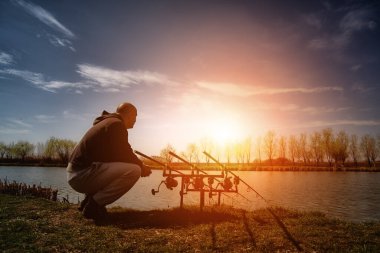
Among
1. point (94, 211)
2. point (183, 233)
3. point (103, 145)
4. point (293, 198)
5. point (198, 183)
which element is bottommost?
point (293, 198)

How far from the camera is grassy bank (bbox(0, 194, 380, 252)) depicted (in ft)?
17.4

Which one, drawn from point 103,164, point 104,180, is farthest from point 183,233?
point 103,164

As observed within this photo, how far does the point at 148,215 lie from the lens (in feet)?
27.6

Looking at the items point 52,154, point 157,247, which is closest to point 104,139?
point 157,247

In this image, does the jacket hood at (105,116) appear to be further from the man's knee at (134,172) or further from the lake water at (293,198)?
the lake water at (293,198)

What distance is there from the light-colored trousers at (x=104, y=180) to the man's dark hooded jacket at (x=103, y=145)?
15 centimetres

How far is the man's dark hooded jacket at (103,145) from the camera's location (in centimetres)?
636

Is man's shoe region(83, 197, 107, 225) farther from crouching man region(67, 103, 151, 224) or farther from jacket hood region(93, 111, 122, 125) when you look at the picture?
jacket hood region(93, 111, 122, 125)

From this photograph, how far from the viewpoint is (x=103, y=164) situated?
6.44m

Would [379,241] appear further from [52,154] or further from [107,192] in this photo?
[52,154]

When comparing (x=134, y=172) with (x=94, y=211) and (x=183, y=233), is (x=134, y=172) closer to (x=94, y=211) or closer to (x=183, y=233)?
(x=94, y=211)

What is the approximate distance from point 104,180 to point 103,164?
37cm

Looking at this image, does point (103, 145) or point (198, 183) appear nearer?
point (103, 145)

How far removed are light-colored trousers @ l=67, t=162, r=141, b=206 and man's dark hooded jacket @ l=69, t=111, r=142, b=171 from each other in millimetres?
147
